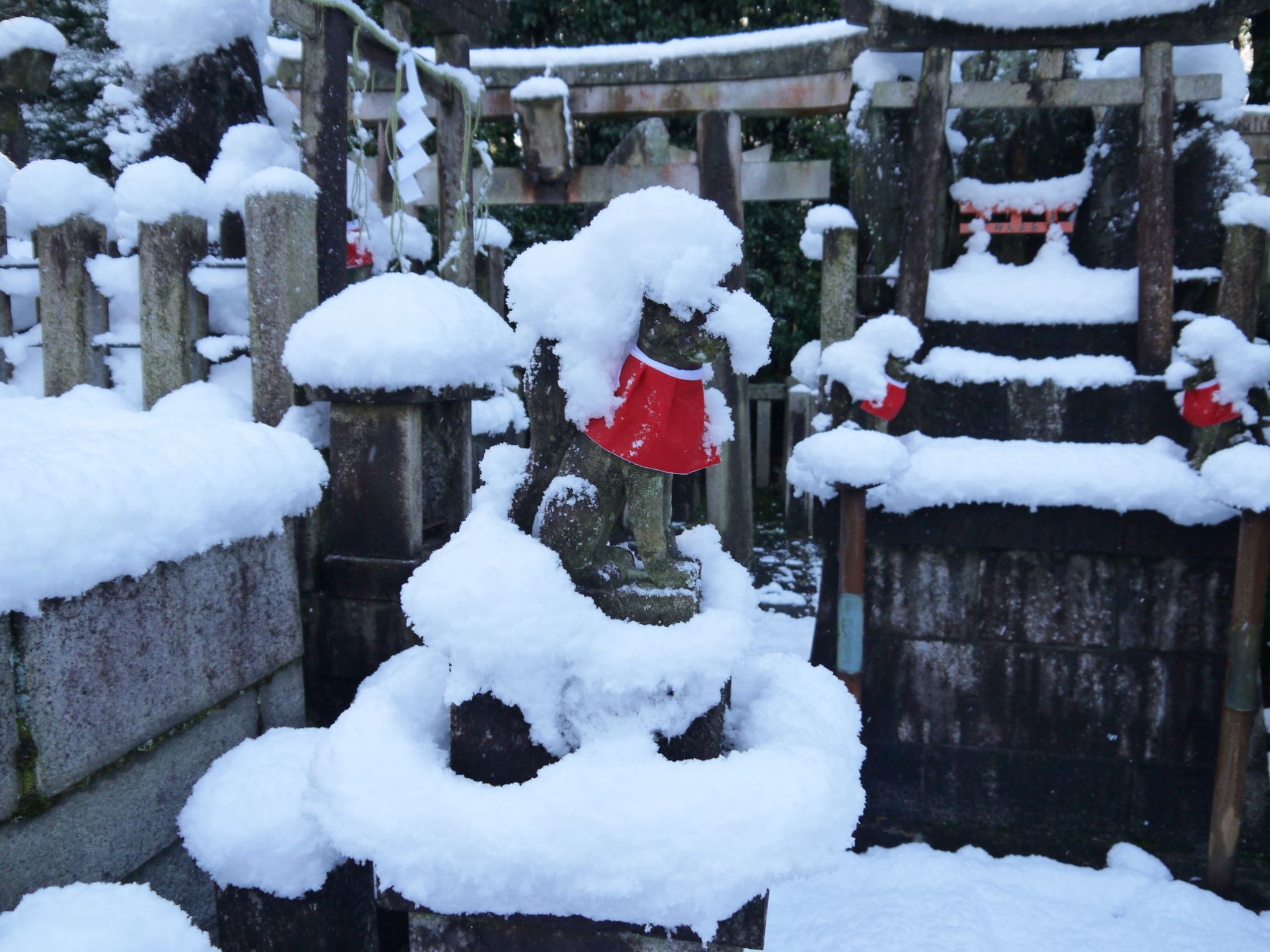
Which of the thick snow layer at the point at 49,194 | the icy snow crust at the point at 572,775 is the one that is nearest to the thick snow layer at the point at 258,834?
the icy snow crust at the point at 572,775

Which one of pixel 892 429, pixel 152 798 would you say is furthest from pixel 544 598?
pixel 892 429

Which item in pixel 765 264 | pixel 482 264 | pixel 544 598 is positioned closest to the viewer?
pixel 544 598

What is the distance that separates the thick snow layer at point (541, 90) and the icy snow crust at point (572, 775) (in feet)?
15.3

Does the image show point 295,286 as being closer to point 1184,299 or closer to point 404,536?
point 404,536

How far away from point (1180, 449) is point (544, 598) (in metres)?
3.50

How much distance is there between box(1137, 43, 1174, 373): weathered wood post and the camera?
3674 mm

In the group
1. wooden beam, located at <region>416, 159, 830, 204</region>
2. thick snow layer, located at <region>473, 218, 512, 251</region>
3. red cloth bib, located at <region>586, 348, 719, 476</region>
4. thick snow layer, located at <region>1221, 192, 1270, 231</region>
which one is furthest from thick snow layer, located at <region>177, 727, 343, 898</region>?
wooden beam, located at <region>416, 159, 830, 204</region>

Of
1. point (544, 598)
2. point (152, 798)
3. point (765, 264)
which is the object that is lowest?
point (152, 798)

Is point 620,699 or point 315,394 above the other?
point 315,394

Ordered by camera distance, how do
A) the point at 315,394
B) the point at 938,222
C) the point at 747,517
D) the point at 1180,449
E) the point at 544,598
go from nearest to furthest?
the point at 544,598
the point at 315,394
the point at 1180,449
the point at 938,222
the point at 747,517

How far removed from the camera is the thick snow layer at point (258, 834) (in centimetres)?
202

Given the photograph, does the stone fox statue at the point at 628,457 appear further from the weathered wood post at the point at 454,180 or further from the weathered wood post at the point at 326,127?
the weathered wood post at the point at 454,180

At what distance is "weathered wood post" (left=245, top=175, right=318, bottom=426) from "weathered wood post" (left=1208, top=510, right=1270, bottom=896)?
3.95m

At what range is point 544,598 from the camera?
170 centimetres
